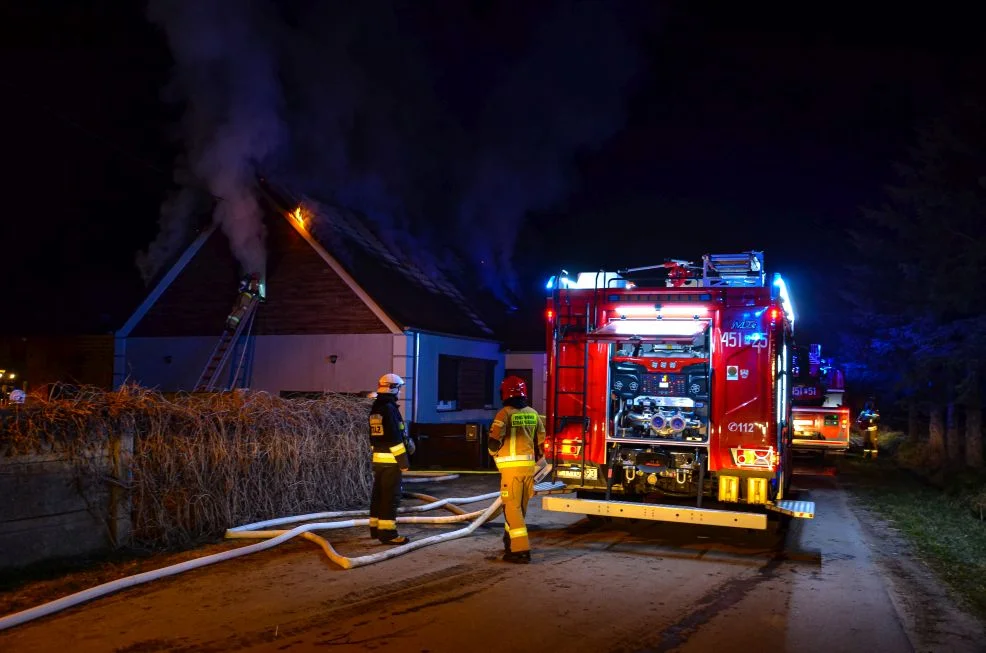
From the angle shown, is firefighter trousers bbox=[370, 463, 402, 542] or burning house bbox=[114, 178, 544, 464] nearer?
firefighter trousers bbox=[370, 463, 402, 542]

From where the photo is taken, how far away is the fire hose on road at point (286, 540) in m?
5.68

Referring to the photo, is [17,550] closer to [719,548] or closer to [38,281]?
[719,548]

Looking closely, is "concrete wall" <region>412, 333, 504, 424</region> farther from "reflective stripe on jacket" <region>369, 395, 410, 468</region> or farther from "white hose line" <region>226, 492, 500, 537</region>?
"reflective stripe on jacket" <region>369, 395, 410, 468</region>

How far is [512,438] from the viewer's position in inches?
315

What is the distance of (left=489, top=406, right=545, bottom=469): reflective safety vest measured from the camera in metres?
7.95

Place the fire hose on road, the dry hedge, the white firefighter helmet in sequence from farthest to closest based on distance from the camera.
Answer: the white firefighter helmet, the dry hedge, the fire hose on road

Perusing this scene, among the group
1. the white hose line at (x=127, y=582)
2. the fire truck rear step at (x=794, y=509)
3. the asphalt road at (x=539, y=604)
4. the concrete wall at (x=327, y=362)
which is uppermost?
Answer: the concrete wall at (x=327, y=362)

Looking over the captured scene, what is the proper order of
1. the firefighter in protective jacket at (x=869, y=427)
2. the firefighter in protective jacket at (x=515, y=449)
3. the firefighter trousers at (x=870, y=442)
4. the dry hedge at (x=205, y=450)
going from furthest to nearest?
the firefighter trousers at (x=870, y=442), the firefighter in protective jacket at (x=869, y=427), the firefighter in protective jacket at (x=515, y=449), the dry hedge at (x=205, y=450)

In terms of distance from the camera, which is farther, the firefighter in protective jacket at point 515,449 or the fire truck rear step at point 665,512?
the fire truck rear step at point 665,512

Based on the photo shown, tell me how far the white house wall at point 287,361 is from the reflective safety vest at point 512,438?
10205mm

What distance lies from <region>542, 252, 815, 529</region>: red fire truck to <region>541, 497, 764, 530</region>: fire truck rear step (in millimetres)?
12

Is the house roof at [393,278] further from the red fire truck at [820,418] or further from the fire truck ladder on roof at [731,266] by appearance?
the fire truck ladder on roof at [731,266]

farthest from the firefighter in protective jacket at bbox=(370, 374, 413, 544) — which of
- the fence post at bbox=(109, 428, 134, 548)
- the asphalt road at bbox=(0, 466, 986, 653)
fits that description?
the fence post at bbox=(109, 428, 134, 548)

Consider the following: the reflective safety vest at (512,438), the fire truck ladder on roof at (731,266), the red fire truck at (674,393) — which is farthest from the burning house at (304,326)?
the reflective safety vest at (512,438)
